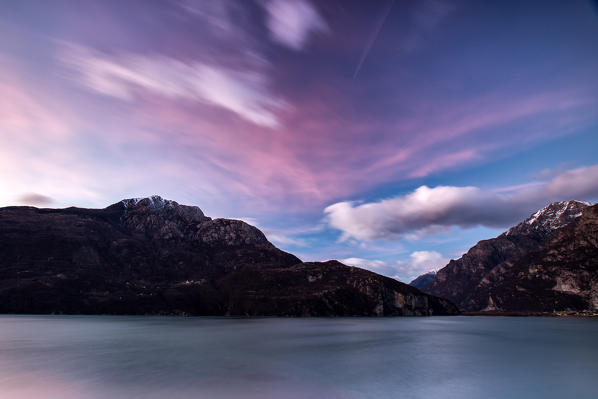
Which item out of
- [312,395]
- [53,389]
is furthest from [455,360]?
[53,389]

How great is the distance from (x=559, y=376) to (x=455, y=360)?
17949 mm

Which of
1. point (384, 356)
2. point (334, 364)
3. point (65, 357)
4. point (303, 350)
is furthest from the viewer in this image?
point (303, 350)

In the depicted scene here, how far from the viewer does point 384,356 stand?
2655 inches

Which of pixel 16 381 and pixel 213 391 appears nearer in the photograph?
pixel 213 391

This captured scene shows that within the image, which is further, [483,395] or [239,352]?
[239,352]

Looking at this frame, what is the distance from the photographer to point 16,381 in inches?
1647

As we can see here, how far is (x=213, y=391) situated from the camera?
36844 mm

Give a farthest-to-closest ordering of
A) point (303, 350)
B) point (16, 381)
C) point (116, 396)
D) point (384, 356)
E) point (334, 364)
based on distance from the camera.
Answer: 1. point (303, 350)
2. point (384, 356)
3. point (334, 364)
4. point (16, 381)
5. point (116, 396)

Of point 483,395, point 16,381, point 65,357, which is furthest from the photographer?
point 65,357

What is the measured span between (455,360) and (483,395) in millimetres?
28658

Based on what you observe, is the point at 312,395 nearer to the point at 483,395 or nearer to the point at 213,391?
the point at 213,391

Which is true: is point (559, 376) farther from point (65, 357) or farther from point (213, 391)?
point (65, 357)

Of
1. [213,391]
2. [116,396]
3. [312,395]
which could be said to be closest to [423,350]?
[312,395]

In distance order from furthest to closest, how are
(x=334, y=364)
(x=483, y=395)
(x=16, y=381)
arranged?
(x=334, y=364), (x=16, y=381), (x=483, y=395)
